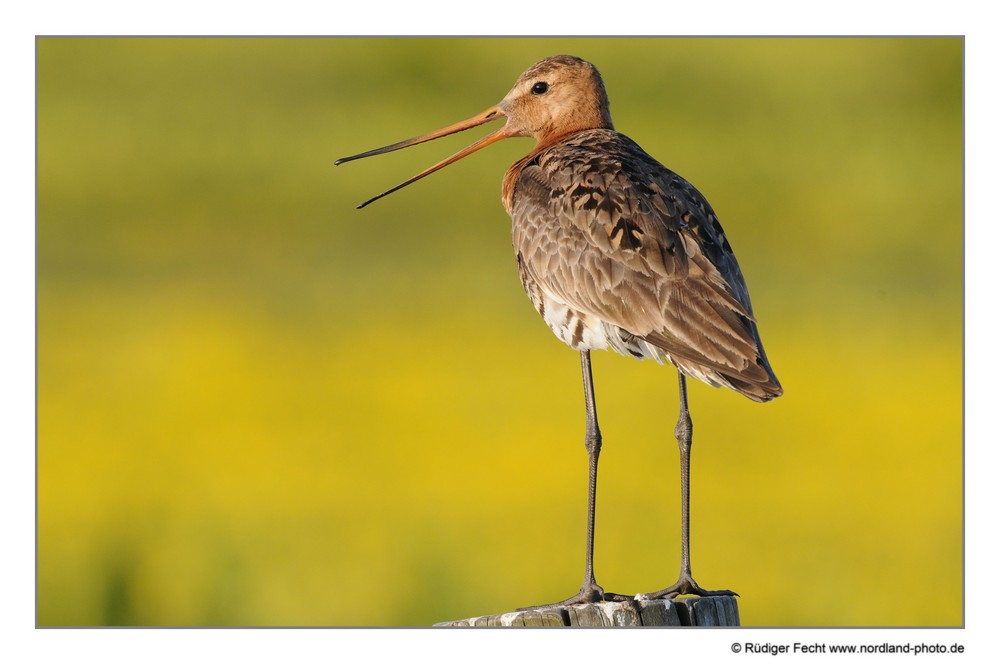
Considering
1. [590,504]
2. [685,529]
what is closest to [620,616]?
[685,529]

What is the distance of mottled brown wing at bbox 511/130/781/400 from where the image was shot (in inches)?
305

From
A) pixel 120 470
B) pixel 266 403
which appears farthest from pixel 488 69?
pixel 120 470

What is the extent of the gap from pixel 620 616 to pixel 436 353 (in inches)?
377

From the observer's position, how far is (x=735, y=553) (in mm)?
11844

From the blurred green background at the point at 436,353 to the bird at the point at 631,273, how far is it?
2.99 metres

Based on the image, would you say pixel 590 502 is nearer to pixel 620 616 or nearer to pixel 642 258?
pixel 642 258

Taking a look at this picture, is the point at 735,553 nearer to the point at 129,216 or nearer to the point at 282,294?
the point at 282,294

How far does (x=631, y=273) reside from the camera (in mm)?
8125

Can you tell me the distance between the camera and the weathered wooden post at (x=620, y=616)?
6809mm

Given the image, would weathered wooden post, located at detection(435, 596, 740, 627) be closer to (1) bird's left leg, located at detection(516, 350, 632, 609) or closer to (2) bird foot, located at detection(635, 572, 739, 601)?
(1) bird's left leg, located at detection(516, 350, 632, 609)

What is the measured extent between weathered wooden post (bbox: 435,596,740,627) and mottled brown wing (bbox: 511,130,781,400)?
1135 millimetres

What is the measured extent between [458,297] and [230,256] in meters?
3.72

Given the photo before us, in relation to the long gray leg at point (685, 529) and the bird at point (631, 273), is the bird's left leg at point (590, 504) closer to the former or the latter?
the bird at point (631, 273)

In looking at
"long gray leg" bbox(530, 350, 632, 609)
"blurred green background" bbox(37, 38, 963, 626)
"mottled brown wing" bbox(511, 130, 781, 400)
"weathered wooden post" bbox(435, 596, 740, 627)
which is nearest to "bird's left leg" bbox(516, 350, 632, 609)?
"long gray leg" bbox(530, 350, 632, 609)
